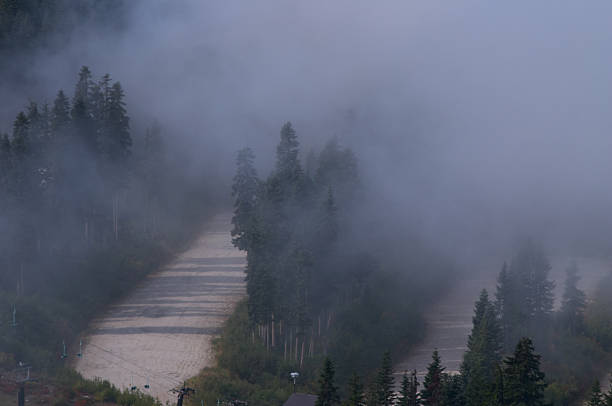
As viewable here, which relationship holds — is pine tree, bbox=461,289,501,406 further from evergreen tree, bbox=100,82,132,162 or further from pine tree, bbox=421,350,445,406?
evergreen tree, bbox=100,82,132,162

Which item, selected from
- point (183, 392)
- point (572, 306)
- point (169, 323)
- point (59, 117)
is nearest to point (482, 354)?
point (183, 392)

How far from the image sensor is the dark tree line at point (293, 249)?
159 ft

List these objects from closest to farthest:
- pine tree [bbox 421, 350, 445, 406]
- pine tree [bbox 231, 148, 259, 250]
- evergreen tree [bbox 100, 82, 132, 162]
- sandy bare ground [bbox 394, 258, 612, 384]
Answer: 1. pine tree [bbox 421, 350, 445, 406]
2. sandy bare ground [bbox 394, 258, 612, 384]
3. pine tree [bbox 231, 148, 259, 250]
4. evergreen tree [bbox 100, 82, 132, 162]

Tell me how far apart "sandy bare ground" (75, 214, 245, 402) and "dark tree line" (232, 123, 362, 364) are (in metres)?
4.79

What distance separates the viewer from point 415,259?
6656 cm

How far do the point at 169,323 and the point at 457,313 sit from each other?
911 inches

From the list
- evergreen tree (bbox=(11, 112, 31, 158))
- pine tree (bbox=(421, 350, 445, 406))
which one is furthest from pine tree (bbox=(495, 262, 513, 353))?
evergreen tree (bbox=(11, 112, 31, 158))

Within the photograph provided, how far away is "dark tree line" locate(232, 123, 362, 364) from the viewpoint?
4859 cm

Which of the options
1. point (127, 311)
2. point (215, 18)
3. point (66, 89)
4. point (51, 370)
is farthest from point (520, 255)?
point (215, 18)

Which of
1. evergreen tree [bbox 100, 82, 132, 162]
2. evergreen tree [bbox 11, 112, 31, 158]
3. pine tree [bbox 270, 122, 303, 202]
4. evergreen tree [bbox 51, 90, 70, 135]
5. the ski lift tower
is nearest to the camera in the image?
the ski lift tower

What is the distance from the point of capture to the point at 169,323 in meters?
52.2

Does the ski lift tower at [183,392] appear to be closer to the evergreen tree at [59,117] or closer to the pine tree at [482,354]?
the pine tree at [482,354]

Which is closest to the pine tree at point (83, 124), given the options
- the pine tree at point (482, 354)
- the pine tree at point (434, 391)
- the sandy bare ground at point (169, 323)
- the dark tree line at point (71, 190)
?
the dark tree line at point (71, 190)

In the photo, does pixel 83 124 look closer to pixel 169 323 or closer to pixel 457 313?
pixel 169 323
